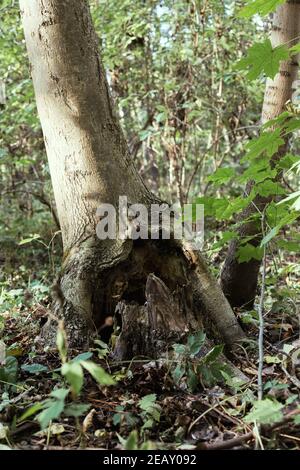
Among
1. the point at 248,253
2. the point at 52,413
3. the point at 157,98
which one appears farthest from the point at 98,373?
the point at 157,98

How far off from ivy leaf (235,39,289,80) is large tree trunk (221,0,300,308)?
27.7 inches

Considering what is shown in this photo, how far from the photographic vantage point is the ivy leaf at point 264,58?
2.15 metres

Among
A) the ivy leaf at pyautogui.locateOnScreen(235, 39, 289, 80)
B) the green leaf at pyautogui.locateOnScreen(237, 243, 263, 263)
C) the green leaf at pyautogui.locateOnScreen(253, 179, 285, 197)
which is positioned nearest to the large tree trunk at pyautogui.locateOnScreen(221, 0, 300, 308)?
the green leaf at pyautogui.locateOnScreen(237, 243, 263, 263)

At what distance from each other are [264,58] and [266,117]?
3.32 feet

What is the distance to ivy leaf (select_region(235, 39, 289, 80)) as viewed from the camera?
2148mm

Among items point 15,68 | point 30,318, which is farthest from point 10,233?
point 30,318

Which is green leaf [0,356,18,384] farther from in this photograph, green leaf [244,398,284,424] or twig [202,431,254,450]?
green leaf [244,398,284,424]

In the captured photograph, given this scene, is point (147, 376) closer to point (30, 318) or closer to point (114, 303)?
point (114, 303)

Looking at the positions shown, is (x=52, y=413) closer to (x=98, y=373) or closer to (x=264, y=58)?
(x=98, y=373)

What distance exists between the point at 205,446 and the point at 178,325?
0.86 meters

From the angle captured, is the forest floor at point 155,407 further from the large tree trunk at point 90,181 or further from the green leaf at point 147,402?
the large tree trunk at point 90,181

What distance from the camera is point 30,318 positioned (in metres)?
3.32
